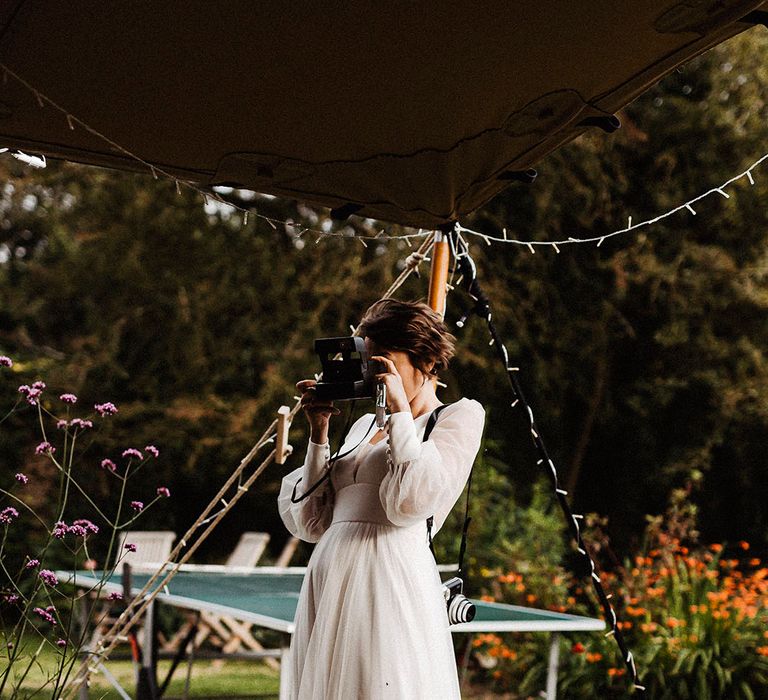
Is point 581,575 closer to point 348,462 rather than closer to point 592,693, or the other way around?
point 592,693

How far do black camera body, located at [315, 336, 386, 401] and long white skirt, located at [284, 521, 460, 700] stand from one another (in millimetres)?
318

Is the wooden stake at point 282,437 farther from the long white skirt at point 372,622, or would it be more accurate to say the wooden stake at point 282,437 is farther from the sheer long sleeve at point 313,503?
the long white skirt at point 372,622

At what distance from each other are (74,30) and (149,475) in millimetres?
7144

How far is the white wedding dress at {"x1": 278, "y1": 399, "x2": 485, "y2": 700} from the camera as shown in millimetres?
2303

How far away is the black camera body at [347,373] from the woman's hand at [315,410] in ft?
0.11

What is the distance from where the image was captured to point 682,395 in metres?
8.91

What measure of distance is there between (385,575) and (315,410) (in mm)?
451

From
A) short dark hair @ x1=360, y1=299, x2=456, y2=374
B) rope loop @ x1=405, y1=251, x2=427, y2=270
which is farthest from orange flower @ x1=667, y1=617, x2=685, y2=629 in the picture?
short dark hair @ x1=360, y1=299, x2=456, y2=374

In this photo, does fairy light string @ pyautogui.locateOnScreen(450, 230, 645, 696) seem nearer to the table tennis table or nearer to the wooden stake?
the table tennis table

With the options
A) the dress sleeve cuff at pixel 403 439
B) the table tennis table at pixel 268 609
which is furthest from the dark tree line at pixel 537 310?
the dress sleeve cuff at pixel 403 439

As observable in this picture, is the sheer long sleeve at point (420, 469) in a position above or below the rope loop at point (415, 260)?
below

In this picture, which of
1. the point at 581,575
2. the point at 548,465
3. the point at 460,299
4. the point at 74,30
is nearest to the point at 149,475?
the point at 460,299

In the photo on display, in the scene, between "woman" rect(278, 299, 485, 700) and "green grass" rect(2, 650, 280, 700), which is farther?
"green grass" rect(2, 650, 280, 700)

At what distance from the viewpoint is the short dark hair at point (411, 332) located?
A: 2520 millimetres
